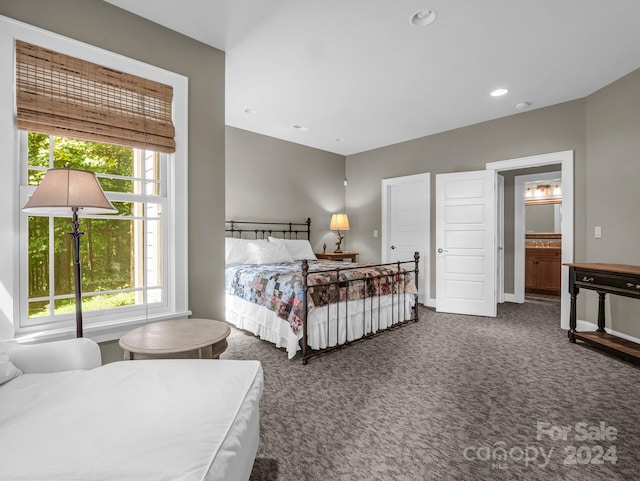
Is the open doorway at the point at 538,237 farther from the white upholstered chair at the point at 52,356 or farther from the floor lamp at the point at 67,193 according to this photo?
the white upholstered chair at the point at 52,356

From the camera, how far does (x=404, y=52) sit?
2803 mm

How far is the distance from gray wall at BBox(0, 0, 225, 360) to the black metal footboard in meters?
0.81

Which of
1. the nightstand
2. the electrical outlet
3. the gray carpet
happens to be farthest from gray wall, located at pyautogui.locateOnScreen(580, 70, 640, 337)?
the nightstand

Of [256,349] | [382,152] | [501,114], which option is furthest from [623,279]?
[382,152]

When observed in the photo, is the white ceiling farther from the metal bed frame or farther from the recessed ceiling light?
the metal bed frame

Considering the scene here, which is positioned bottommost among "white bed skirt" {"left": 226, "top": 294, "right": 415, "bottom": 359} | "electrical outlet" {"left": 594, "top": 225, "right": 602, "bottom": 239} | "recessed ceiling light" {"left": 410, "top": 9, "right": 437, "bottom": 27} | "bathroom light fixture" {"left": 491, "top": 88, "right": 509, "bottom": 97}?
"white bed skirt" {"left": 226, "top": 294, "right": 415, "bottom": 359}

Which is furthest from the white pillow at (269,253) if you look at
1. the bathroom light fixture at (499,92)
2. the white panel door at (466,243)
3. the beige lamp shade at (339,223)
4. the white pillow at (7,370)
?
the bathroom light fixture at (499,92)

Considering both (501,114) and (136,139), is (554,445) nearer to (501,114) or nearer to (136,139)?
(136,139)

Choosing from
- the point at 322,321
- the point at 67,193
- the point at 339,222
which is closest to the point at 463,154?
the point at 339,222

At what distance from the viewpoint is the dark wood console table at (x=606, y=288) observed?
108 inches

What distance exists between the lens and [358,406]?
2150 mm

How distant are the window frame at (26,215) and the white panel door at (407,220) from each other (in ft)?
12.8

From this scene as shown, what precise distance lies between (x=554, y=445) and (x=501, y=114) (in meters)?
3.99

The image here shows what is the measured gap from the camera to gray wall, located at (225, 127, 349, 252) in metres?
4.88
